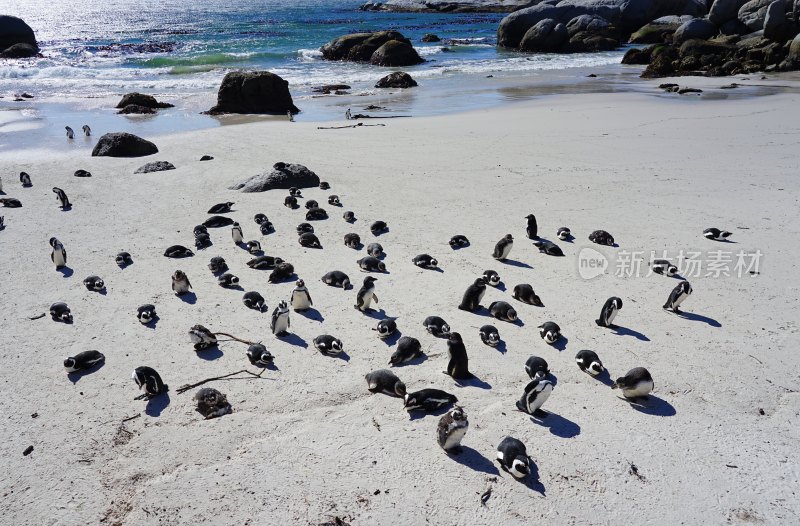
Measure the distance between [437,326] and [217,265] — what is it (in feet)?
11.9

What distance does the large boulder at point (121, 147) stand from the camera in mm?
15773

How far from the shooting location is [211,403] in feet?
18.0

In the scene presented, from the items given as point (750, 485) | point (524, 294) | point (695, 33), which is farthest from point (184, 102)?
point (695, 33)

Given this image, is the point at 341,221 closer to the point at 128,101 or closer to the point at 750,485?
the point at 750,485

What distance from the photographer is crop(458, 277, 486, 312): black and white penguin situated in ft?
24.2

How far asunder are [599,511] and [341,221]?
728 cm

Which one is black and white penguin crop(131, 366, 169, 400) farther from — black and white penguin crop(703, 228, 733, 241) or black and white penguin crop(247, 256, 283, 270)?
black and white penguin crop(703, 228, 733, 241)

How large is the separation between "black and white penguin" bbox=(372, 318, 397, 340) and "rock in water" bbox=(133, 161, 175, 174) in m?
9.52

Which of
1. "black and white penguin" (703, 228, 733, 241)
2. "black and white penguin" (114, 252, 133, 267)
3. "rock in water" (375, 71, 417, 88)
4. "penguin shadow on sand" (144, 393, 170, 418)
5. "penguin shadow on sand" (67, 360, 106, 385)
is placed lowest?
"penguin shadow on sand" (67, 360, 106, 385)

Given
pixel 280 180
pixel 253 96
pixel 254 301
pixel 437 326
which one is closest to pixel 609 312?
pixel 437 326

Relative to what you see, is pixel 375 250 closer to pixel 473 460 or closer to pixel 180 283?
pixel 180 283

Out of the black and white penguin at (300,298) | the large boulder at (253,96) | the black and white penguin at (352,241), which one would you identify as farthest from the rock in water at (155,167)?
the large boulder at (253,96)

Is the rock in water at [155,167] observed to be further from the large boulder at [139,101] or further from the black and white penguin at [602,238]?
the large boulder at [139,101]

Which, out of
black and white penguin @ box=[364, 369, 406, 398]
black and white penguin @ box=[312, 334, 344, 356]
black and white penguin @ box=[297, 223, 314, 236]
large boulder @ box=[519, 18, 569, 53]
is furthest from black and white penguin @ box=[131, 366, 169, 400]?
large boulder @ box=[519, 18, 569, 53]
